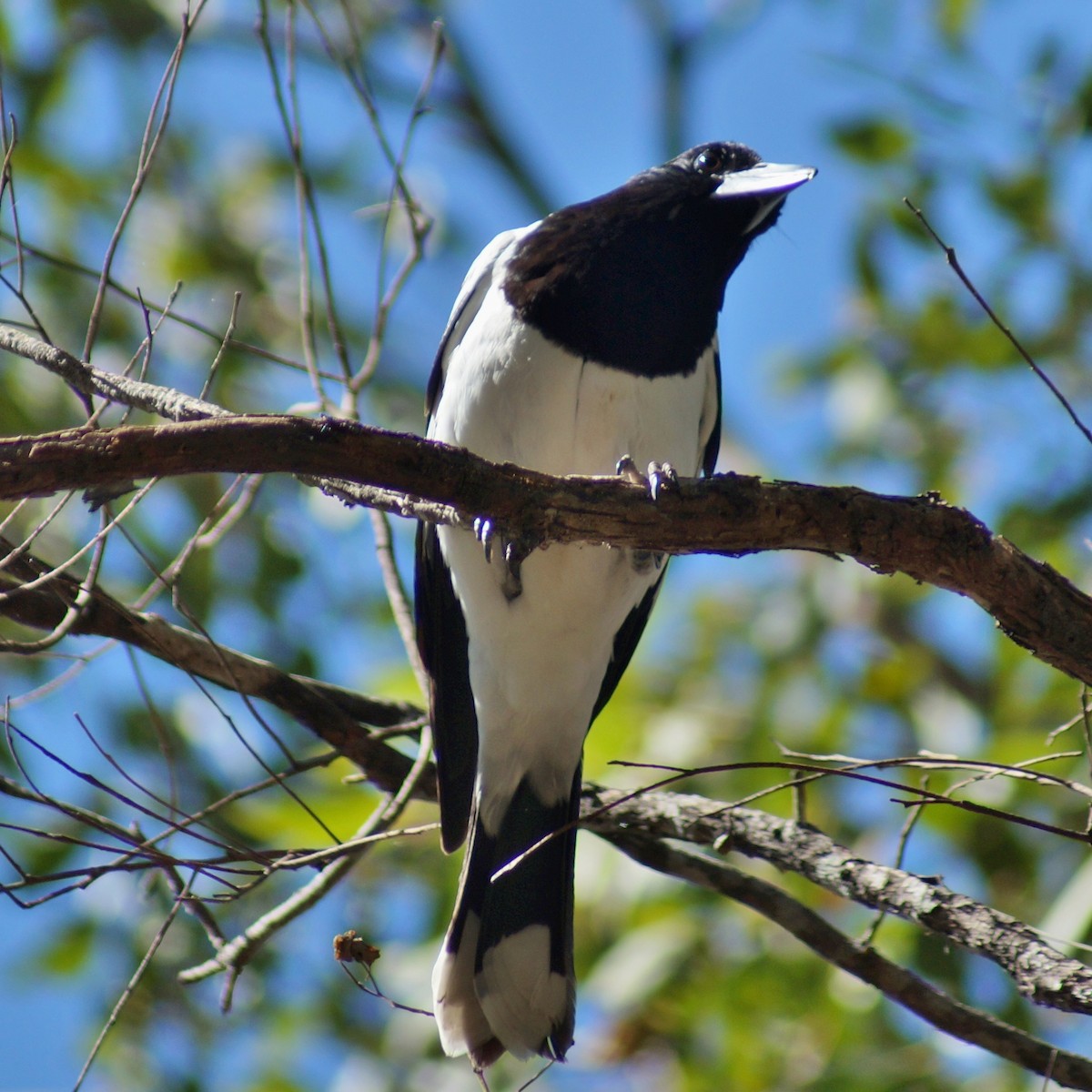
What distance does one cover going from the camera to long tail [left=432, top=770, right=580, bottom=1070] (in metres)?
2.33

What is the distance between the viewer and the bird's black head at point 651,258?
239cm

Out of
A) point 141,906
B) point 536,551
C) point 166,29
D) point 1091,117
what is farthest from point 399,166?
point 166,29

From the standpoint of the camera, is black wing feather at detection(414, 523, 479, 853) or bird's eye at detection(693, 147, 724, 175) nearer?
black wing feather at detection(414, 523, 479, 853)

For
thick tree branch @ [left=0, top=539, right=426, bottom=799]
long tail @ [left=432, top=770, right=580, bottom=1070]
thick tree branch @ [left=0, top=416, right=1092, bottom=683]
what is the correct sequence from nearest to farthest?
thick tree branch @ [left=0, top=416, right=1092, bottom=683] < thick tree branch @ [left=0, top=539, right=426, bottom=799] < long tail @ [left=432, top=770, right=580, bottom=1070]

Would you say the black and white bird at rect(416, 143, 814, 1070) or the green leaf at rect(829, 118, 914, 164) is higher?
the green leaf at rect(829, 118, 914, 164)

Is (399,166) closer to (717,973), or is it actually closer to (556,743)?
(556,743)

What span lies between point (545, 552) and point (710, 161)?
1004 mm

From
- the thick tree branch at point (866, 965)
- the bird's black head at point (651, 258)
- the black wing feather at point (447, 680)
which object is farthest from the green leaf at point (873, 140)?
the thick tree branch at point (866, 965)

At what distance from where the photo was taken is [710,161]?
9.37 ft

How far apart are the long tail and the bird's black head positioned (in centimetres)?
85

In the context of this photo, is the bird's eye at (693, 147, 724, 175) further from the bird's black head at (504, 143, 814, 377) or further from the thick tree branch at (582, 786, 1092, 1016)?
the thick tree branch at (582, 786, 1092, 1016)

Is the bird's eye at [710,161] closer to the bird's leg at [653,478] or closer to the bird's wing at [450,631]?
the bird's wing at [450,631]

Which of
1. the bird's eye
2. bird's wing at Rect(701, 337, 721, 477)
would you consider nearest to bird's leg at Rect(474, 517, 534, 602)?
bird's wing at Rect(701, 337, 721, 477)

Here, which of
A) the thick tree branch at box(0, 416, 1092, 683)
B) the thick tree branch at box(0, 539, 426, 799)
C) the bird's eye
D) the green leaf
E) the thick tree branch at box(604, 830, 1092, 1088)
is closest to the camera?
the thick tree branch at box(0, 416, 1092, 683)
